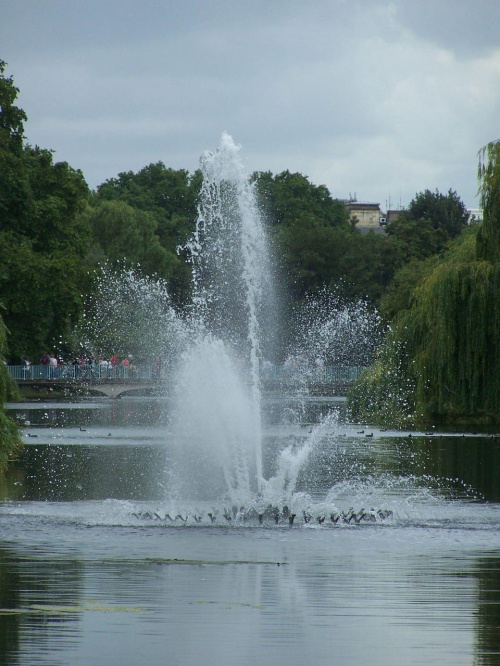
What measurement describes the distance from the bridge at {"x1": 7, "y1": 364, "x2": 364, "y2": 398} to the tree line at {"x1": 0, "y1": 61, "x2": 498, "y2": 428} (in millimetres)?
1511

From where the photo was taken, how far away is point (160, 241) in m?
103

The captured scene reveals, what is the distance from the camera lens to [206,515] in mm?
16891

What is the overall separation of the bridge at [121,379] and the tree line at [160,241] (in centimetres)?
151

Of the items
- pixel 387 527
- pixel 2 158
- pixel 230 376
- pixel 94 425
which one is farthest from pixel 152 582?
pixel 2 158

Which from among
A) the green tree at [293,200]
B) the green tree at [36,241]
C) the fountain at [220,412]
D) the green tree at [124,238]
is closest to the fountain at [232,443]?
the fountain at [220,412]

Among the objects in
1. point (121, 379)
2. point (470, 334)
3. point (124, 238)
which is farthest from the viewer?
point (124, 238)

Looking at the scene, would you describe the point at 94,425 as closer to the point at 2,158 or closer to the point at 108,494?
the point at 2,158

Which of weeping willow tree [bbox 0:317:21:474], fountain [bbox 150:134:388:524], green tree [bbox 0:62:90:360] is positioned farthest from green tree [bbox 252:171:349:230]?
weeping willow tree [bbox 0:317:21:474]

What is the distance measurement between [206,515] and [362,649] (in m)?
8.10

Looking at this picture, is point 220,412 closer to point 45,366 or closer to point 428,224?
point 45,366

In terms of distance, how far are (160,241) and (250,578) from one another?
9139 centimetres

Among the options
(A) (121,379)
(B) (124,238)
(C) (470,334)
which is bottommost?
(A) (121,379)

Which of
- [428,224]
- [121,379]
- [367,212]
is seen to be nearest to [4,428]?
[121,379]

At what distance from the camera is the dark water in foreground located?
8.90 metres
